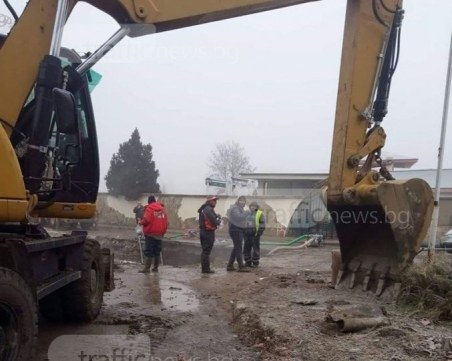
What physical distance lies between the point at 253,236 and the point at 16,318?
338 inches

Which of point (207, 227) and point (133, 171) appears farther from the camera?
point (133, 171)

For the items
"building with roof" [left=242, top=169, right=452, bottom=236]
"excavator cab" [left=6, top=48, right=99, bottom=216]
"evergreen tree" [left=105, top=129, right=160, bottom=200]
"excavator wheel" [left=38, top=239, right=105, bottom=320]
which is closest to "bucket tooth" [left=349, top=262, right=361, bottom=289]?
"excavator wheel" [left=38, top=239, right=105, bottom=320]

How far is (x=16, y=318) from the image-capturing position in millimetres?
3777

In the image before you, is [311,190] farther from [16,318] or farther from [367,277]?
[16,318]

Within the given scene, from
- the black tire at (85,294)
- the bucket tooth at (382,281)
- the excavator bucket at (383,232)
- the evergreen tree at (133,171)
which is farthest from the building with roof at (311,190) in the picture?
the black tire at (85,294)

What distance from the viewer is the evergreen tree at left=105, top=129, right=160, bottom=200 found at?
34.1m

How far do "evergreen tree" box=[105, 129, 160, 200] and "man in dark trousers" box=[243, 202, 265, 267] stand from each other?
69.6 feet

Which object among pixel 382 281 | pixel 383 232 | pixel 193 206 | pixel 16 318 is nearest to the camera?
pixel 16 318

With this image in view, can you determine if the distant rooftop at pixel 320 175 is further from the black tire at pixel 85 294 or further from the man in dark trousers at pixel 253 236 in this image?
the black tire at pixel 85 294

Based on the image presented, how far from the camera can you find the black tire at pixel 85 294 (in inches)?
239

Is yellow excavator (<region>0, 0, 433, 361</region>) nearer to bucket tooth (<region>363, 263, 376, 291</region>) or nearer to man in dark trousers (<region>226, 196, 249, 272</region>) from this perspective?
bucket tooth (<region>363, 263, 376, 291</region>)

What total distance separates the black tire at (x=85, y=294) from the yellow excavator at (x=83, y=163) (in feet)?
0.05

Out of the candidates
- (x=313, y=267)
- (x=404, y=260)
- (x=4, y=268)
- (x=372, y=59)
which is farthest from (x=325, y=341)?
(x=313, y=267)

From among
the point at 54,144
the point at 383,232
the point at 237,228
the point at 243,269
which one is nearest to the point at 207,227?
the point at 237,228
